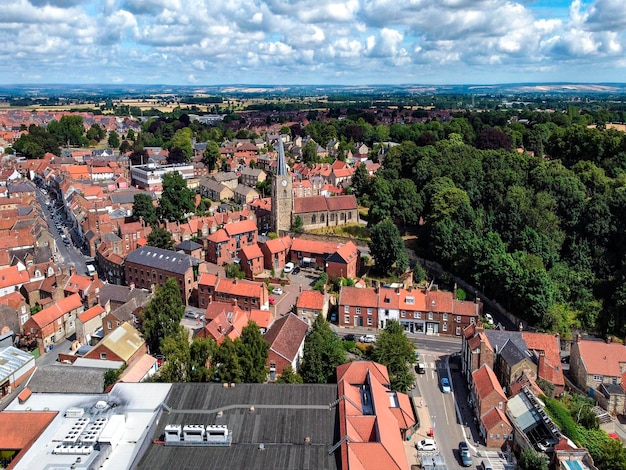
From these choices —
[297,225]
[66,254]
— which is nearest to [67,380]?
[66,254]

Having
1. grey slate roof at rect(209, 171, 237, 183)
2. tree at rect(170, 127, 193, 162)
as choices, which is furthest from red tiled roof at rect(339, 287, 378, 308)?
tree at rect(170, 127, 193, 162)

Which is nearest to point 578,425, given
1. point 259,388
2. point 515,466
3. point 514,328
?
point 515,466

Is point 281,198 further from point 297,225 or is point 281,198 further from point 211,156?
point 211,156

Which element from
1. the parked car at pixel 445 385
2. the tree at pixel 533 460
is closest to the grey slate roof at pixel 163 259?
the parked car at pixel 445 385

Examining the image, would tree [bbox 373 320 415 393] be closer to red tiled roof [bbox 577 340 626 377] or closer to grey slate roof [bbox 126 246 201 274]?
red tiled roof [bbox 577 340 626 377]

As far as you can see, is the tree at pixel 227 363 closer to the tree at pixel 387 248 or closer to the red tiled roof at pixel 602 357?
the red tiled roof at pixel 602 357

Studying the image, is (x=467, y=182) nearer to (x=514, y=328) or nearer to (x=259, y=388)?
(x=514, y=328)
